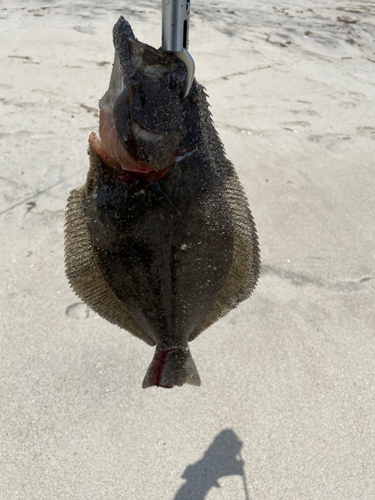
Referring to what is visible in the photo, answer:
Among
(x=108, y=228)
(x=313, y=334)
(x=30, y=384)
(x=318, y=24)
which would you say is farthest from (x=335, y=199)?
(x=318, y=24)


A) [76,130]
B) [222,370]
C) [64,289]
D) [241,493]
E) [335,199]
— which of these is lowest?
[241,493]

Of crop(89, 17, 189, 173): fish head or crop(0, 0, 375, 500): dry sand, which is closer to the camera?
crop(89, 17, 189, 173): fish head

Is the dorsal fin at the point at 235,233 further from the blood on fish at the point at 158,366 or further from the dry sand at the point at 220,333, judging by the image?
the dry sand at the point at 220,333

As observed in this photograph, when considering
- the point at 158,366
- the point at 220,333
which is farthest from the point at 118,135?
the point at 220,333

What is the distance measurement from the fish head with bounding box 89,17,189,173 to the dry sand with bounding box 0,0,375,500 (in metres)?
1.71

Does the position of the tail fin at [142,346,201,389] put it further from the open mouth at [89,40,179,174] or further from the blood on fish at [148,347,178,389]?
the open mouth at [89,40,179,174]

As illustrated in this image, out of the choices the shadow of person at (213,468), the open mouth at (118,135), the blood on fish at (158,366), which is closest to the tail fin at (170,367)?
the blood on fish at (158,366)

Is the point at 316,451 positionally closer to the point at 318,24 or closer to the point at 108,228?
the point at 108,228

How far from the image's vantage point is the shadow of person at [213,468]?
6.10 feet

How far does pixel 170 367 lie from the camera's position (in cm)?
123

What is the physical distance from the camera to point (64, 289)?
101 inches

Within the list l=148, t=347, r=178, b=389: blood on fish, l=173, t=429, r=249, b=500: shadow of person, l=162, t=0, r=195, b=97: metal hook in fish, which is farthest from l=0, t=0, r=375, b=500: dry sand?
l=162, t=0, r=195, b=97: metal hook in fish

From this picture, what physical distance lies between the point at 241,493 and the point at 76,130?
3.04 metres

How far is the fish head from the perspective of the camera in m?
0.69
